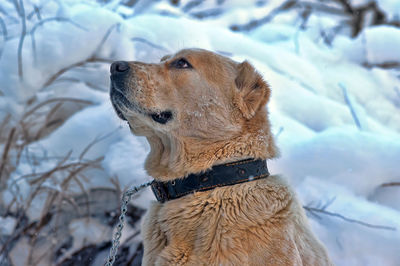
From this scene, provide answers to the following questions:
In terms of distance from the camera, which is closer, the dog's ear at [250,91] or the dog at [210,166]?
the dog at [210,166]

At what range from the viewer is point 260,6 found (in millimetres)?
7840

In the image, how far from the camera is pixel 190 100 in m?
2.46

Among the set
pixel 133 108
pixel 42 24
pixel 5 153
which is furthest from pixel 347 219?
pixel 42 24

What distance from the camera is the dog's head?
235 centimetres

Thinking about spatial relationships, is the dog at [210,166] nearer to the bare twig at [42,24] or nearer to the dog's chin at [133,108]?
the dog's chin at [133,108]

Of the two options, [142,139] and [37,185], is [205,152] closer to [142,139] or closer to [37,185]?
[142,139]

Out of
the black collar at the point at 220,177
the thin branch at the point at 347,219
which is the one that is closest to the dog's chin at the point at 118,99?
the black collar at the point at 220,177

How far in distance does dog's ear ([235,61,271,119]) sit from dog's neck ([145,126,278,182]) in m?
0.15

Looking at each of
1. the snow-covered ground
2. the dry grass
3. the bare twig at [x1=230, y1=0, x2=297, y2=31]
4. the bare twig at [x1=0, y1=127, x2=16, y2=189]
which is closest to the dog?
the snow-covered ground

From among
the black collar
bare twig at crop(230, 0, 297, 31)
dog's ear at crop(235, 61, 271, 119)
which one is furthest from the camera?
bare twig at crop(230, 0, 297, 31)

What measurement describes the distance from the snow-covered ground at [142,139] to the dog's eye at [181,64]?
1.80 m

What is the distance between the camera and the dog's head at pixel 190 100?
7.72ft

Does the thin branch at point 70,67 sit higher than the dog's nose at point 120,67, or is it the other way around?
the dog's nose at point 120,67

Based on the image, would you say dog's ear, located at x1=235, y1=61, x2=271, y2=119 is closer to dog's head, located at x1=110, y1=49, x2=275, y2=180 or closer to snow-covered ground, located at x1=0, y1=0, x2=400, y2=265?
dog's head, located at x1=110, y1=49, x2=275, y2=180
